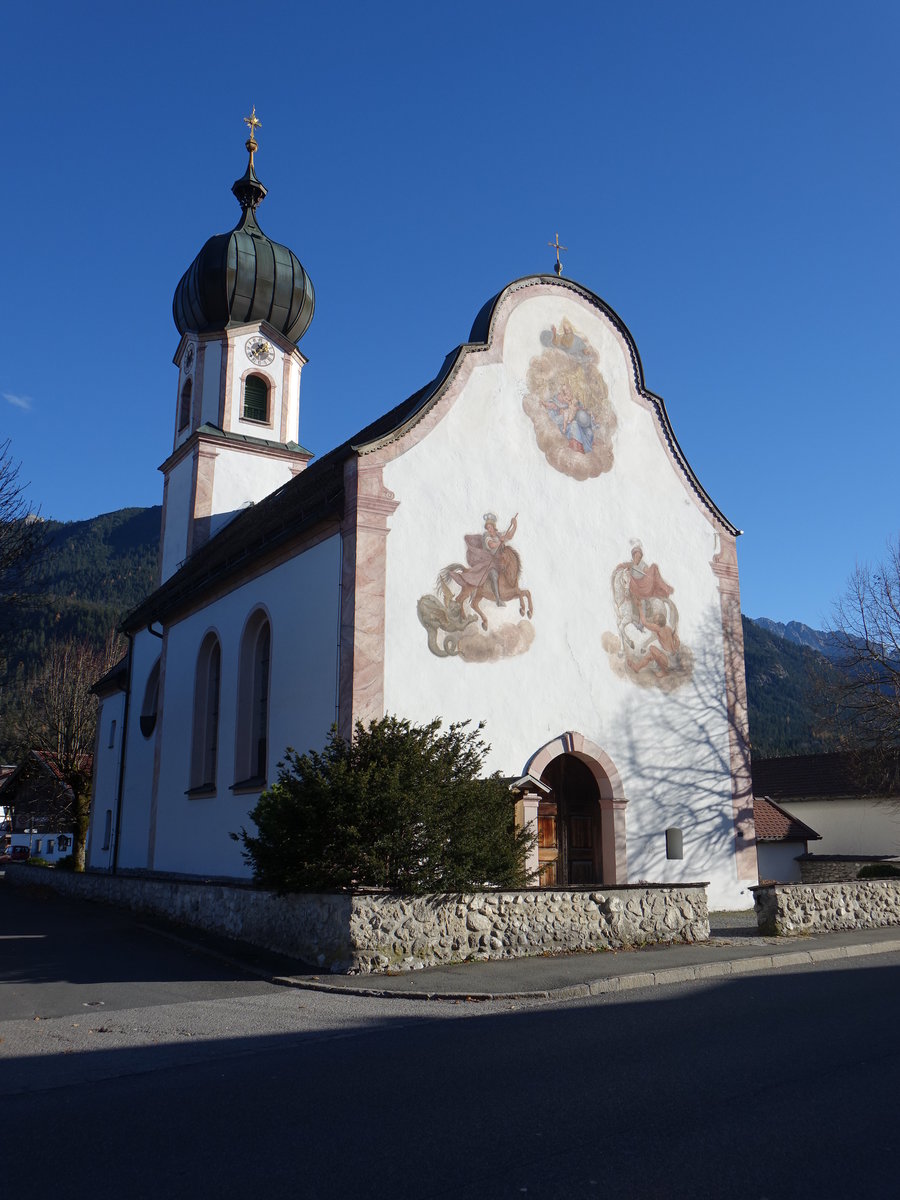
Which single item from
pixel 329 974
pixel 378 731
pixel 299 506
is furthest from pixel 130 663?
pixel 329 974

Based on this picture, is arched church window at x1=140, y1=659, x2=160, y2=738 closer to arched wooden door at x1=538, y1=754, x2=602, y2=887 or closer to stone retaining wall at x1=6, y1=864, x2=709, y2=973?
stone retaining wall at x1=6, y1=864, x2=709, y2=973

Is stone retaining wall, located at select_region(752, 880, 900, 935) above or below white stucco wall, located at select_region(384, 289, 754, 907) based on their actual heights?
below

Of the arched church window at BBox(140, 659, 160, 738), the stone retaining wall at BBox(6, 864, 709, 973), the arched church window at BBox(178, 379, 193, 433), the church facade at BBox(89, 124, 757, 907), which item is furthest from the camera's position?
the arched church window at BBox(178, 379, 193, 433)

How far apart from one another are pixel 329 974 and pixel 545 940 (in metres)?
2.95

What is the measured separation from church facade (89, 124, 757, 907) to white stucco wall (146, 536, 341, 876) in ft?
0.20

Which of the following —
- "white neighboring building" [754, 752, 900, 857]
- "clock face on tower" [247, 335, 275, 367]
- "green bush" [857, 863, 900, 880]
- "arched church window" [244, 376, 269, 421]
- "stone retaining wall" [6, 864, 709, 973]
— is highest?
"clock face on tower" [247, 335, 275, 367]

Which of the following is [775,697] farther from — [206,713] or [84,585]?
[206,713]

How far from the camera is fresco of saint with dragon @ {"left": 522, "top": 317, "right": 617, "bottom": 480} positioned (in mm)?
20156

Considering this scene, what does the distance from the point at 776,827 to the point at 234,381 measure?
2016 cm

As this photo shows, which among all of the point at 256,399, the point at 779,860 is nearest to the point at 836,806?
the point at 779,860

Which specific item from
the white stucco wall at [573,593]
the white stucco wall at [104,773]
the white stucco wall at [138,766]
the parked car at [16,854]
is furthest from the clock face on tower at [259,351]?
the parked car at [16,854]

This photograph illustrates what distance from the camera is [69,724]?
4131 centimetres

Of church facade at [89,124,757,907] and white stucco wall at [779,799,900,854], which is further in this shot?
white stucco wall at [779,799,900,854]

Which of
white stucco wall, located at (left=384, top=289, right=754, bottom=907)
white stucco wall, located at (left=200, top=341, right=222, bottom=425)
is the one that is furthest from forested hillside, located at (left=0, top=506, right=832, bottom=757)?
white stucco wall, located at (left=200, top=341, right=222, bottom=425)
